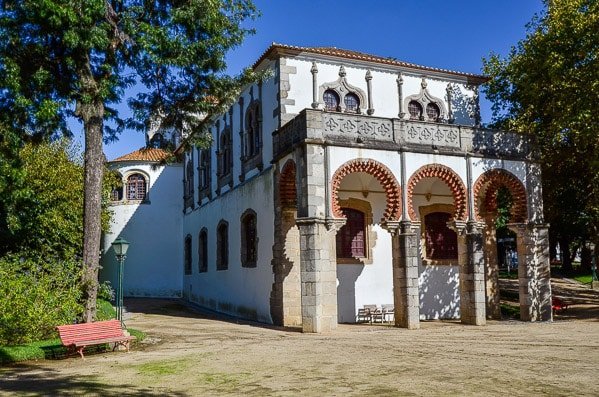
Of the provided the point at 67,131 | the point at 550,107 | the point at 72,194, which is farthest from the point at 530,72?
the point at 72,194

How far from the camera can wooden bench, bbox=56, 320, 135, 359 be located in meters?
11.7

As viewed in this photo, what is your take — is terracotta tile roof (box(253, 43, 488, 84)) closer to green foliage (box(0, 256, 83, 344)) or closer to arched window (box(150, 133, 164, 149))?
arched window (box(150, 133, 164, 149))

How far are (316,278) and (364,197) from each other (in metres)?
5.18

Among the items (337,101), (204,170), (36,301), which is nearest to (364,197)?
(337,101)

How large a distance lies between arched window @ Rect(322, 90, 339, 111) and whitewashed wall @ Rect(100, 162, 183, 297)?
1535cm

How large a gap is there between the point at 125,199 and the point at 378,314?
18.2 metres

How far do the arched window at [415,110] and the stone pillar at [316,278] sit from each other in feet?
20.9

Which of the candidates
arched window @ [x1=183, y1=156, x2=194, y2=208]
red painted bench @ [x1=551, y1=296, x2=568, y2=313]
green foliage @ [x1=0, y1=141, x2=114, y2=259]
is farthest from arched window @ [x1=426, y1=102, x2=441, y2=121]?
arched window @ [x1=183, y1=156, x2=194, y2=208]

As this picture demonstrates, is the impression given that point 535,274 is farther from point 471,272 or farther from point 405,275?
point 405,275

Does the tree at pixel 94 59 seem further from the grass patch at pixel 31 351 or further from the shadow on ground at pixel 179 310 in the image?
the shadow on ground at pixel 179 310

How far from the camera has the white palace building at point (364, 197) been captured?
15820mm

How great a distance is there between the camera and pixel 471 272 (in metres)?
16.7

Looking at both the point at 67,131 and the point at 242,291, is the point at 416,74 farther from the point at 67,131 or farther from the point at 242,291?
the point at 67,131

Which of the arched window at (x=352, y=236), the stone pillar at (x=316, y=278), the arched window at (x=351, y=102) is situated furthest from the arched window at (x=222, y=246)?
the stone pillar at (x=316, y=278)
